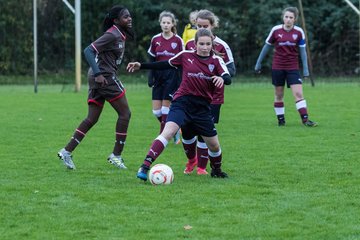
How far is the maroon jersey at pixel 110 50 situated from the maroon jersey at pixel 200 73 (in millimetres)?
1145

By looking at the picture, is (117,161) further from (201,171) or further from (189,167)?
(201,171)

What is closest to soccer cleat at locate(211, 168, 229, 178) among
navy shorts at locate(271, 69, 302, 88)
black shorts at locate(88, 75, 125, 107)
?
black shorts at locate(88, 75, 125, 107)

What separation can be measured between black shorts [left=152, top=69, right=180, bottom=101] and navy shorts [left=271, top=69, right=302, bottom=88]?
3139 millimetres

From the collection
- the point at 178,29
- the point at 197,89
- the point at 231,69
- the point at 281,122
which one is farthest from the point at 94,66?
the point at 178,29

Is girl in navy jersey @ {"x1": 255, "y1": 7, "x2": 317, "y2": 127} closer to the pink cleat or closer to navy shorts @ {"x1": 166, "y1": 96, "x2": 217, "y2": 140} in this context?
the pink cleat

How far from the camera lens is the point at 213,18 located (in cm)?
941

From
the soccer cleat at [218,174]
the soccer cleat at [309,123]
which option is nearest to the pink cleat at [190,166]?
the soccer cleat at [218,174]

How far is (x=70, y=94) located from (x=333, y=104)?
7941mm

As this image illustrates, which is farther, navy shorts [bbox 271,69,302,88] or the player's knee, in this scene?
navy shorts [bbox 271,69,302,88]

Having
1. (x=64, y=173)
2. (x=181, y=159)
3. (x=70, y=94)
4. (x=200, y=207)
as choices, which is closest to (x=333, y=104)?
(x=70, y=94)

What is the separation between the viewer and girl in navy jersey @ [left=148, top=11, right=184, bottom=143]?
1191cm

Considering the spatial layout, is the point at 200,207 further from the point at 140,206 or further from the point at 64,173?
the point at 64,173

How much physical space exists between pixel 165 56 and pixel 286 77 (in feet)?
10.9

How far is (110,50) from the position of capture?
9.23 m
